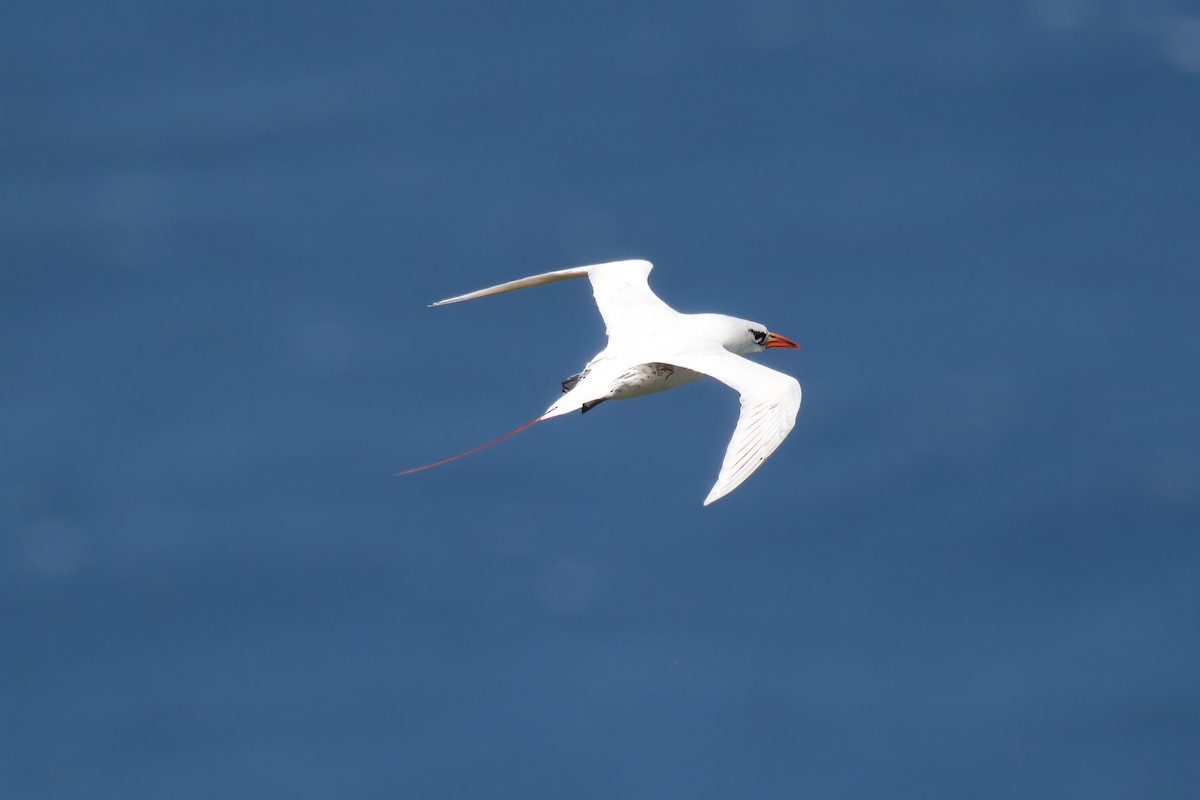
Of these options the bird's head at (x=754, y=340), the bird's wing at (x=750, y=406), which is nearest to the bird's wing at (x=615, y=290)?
the bird's head at (x=754, y=340)

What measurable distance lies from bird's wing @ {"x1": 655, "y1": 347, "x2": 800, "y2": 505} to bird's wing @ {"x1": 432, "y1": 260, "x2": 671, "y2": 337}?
263 cm

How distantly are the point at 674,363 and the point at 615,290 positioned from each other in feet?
13.2

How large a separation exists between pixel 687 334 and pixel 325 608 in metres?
66.8

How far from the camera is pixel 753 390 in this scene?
1700 cm

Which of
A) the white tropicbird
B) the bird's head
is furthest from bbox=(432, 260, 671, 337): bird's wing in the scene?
the bird's head

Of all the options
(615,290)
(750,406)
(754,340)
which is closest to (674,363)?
(750,406)

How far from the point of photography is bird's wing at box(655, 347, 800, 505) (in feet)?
51.1

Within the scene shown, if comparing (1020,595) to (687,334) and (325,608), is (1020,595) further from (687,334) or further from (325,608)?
(687,334)

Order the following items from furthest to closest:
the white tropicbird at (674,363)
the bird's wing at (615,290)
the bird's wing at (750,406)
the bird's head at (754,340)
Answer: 1. the bird's wing at (615,290)
2. the bird's head at (754,340)
3. the white tropicbird at (674,363)
4. the bird's wing at (750,406)

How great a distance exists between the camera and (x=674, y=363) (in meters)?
18.0

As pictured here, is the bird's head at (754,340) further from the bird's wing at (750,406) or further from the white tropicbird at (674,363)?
the bird's wing at (750,406)

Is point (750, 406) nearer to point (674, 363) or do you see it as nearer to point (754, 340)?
point (674, 363)

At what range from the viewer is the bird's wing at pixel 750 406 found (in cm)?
1557

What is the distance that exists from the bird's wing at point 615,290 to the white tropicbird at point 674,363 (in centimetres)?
1
